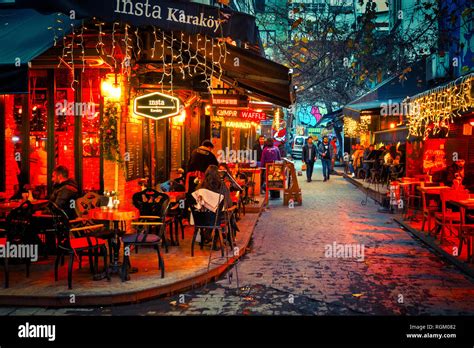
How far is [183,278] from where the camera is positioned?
8.31m

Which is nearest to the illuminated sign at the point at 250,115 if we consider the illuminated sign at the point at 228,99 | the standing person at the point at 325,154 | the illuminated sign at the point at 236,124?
the illuminated sign at the point at 236,124

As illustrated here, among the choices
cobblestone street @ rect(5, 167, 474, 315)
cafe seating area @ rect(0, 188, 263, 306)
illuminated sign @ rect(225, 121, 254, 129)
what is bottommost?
cobblestone street @ rect(5, 167, 474, 315)

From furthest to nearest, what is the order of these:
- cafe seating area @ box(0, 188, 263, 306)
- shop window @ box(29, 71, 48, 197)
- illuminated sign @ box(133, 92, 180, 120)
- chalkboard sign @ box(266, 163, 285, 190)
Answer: chalkboard sign @ box(266, 163, 285, 190) → shop window @ box(29, 71, 48, 197) → illuminated sign @ box(133, 92, 180, 120) → cafe seating area @ box(0, 188, 263, 306)

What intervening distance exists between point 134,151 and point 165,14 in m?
4.06

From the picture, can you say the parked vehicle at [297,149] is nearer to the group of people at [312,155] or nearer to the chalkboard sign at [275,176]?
the group of people at [312,155]

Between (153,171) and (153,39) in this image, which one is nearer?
(153,39)

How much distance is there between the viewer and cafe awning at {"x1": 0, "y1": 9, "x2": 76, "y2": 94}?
287 inches

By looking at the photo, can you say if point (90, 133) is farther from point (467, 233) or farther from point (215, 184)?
point (467, 233)

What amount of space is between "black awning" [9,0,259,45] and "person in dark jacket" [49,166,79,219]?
265 cm

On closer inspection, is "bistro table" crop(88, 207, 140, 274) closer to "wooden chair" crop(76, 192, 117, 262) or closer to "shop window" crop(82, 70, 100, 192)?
"wooden chair" crop(76, 192, 117, 262)

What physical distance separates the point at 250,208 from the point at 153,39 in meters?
7.02

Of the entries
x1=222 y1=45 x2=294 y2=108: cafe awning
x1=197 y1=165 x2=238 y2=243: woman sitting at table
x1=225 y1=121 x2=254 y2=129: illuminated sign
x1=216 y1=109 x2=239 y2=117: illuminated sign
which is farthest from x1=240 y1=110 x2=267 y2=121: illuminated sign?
x1=197 y1=165 x2=238 y2=243: woman sitting at table
